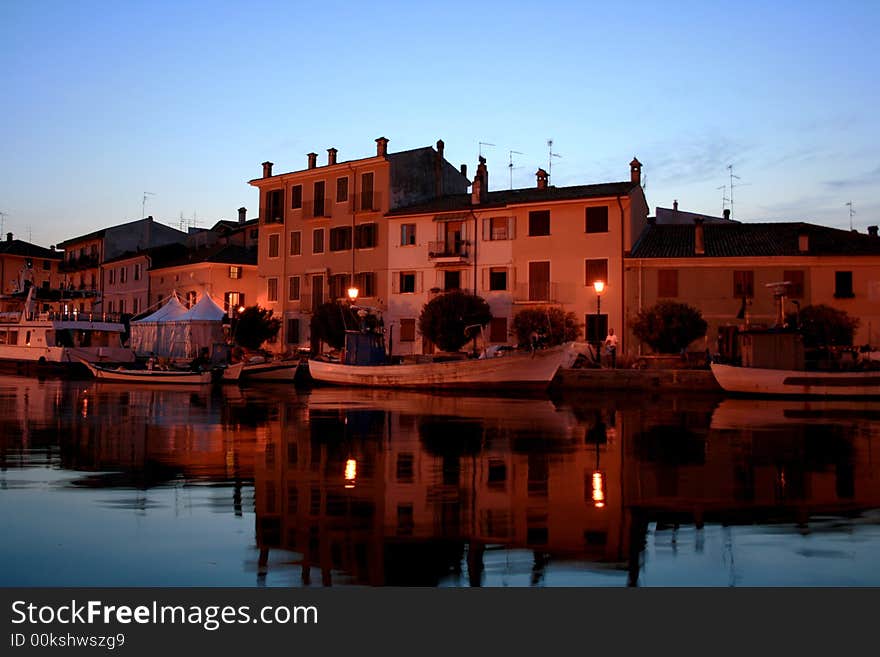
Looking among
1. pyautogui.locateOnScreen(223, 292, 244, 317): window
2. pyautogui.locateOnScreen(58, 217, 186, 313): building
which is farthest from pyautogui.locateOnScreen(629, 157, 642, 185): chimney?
pyautogui.locateOnScreen(58, 217, 186, 313): building

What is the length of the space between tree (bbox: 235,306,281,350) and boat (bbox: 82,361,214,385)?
985 centimetres

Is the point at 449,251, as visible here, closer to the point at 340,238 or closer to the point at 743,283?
the point at 340,238

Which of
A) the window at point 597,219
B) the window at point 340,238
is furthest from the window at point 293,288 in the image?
the window at point 597,219

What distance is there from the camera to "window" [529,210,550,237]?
4634 centimetres

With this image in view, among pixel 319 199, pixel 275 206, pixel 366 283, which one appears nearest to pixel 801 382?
pixel 366 283

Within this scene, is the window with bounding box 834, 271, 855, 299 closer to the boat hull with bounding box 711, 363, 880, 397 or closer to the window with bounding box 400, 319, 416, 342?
the boat hull with bounding box 711, 363, 880, 397

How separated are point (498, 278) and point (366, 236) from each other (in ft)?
31.9

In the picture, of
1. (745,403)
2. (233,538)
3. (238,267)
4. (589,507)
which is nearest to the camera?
(233,538)

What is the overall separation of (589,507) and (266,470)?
463cm

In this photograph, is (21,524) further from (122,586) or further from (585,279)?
(585,279)
